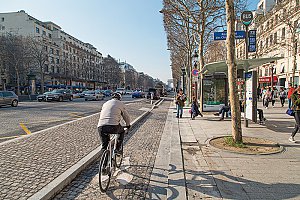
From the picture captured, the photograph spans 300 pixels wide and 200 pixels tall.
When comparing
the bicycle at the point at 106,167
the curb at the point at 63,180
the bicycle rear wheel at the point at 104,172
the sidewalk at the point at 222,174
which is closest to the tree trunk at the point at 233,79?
the sidewalk at the point at 222,174

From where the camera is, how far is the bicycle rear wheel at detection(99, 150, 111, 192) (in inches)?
135

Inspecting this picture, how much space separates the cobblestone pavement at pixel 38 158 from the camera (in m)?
3.55

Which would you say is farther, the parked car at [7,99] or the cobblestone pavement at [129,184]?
the parked car at [7,99]

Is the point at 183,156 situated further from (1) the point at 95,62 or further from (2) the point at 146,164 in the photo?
(1) the point at 95,62

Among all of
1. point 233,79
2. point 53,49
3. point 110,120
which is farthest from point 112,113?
point 53,49

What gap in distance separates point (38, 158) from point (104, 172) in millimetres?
2324

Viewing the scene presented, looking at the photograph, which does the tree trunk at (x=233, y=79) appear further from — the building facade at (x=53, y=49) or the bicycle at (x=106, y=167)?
the building facade at (x=53, y=49)

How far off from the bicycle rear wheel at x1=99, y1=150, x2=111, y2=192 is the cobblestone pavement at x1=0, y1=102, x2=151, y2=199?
1065 millimetres

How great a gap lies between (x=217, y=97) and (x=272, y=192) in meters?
10.4

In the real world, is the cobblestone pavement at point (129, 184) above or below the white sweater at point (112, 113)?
below

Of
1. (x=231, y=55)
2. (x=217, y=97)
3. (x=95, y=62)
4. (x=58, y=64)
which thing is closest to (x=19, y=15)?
(x=58, y=64)

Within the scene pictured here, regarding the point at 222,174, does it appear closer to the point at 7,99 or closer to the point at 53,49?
the point at 7,99

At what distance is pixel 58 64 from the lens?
63344 mm

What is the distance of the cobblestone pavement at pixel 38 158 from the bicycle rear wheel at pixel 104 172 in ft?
3.49
